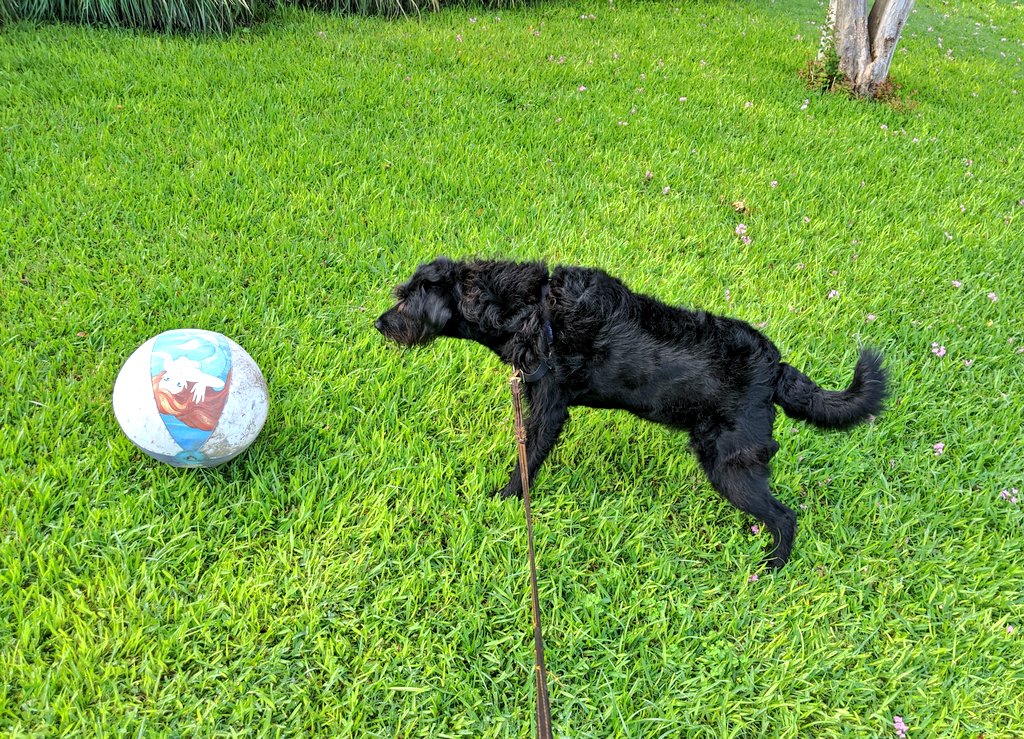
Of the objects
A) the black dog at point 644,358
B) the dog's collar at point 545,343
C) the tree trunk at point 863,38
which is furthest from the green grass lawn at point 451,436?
the tree trunk at point 863,38

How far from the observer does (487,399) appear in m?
3.34

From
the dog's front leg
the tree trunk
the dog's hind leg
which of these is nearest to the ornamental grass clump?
the dog's front leg

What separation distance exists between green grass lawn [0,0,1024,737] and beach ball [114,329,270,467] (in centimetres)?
27

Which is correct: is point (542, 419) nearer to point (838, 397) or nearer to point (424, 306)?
point (424, 306)

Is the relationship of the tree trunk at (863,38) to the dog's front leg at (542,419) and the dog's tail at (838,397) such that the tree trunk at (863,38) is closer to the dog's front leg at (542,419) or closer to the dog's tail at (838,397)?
the dog's tail at (838,397)

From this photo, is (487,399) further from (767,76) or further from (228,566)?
(767,76)

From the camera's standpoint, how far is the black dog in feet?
8.13

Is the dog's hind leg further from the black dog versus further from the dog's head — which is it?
the dog's head

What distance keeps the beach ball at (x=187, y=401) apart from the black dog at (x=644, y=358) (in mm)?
704

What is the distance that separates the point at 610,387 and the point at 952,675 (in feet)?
5.89

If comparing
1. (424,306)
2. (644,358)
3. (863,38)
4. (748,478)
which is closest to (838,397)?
(748,478)

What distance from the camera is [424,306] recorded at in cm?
256

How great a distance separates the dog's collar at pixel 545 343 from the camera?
8.14 ft

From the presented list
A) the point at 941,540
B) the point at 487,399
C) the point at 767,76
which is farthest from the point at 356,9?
the point at 941,540
